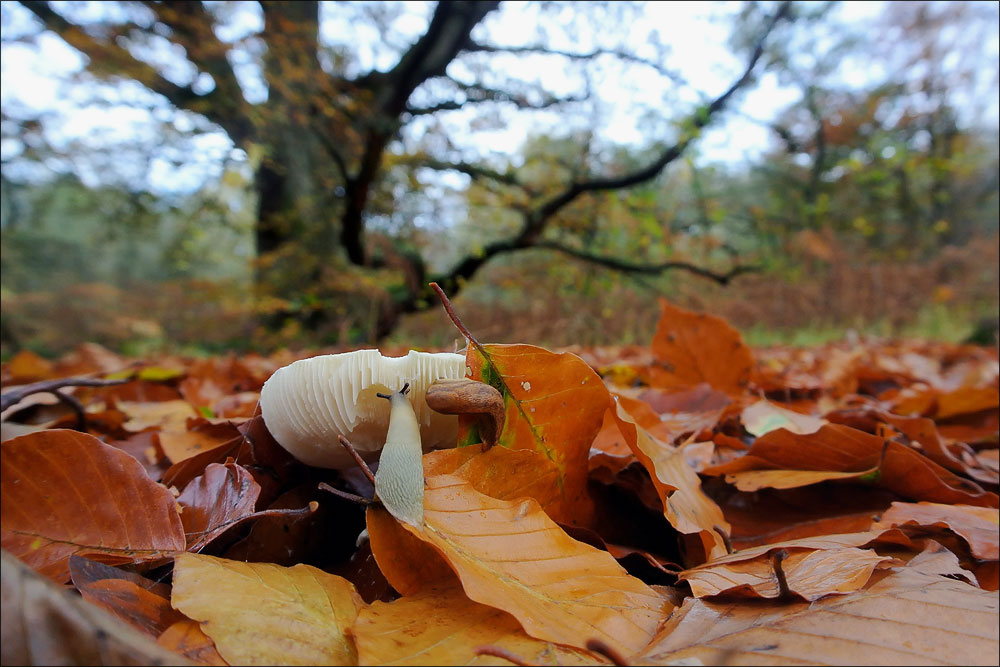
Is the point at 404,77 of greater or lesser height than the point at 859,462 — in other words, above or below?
above

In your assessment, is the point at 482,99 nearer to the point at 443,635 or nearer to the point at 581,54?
the point at 581,54

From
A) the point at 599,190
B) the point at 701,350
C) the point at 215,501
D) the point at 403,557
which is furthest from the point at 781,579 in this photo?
the point at 599,190

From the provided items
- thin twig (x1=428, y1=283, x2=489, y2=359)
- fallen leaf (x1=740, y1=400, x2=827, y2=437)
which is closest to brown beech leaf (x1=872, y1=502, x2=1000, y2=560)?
fallen leaf (x1=740, y1=400, x2=827, y2=437)

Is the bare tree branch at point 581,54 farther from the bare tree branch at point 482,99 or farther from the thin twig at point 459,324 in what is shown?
the thin twig at point 459,324

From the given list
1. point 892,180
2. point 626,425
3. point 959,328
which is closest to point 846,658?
point 626,425

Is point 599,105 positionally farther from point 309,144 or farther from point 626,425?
point 626,425

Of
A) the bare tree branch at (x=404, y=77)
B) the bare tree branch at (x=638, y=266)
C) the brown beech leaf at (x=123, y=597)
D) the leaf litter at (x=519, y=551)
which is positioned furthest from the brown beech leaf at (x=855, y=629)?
the bare tree branch at (x=638, y=266)

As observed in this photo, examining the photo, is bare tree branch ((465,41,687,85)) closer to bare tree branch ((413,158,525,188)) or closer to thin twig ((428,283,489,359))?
bare tree branch ((413,158,525,188))
